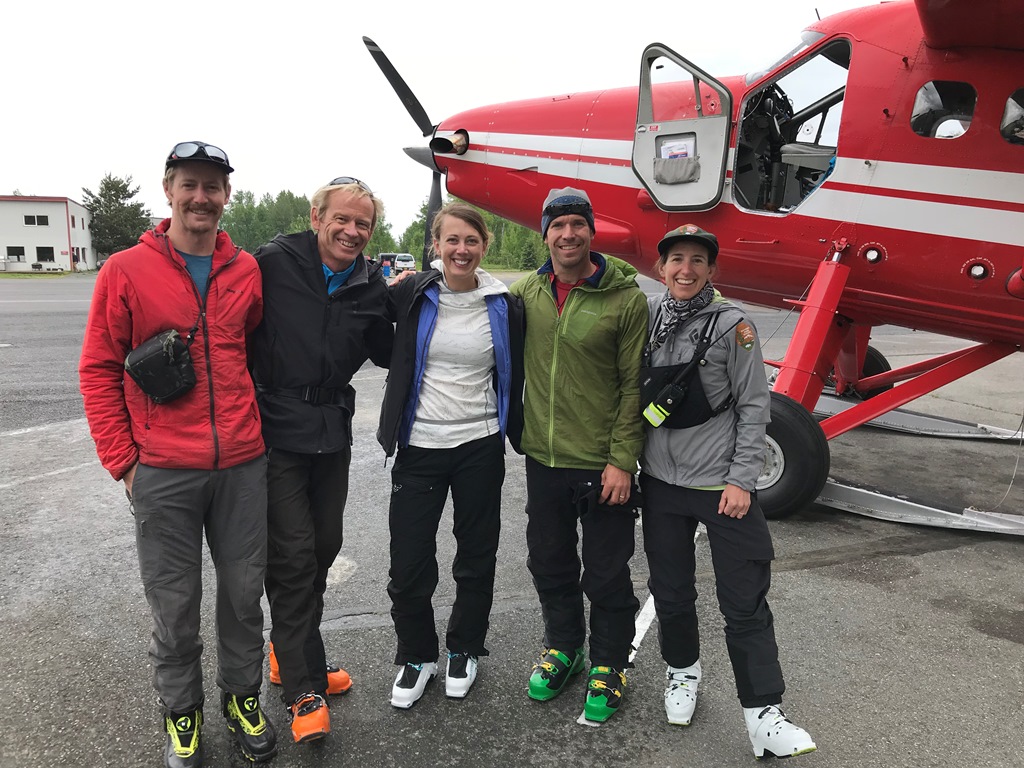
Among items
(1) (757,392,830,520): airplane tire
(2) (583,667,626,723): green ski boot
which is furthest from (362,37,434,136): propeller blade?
(2) (583,667,626,723): green ski boot

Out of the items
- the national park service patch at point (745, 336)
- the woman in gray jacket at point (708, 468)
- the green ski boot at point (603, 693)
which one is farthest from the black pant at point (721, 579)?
the national park service patch at point (745, 336)

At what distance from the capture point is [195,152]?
221 cm

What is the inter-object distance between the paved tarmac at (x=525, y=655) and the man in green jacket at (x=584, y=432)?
261mm

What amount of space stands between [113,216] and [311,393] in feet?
256

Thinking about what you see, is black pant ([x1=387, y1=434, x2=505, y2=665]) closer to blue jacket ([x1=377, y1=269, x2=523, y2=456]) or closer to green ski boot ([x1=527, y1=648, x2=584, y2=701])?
blue jacket ([x1=377, y1=269, x2=523, y2=456])

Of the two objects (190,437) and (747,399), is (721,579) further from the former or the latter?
(190,437)

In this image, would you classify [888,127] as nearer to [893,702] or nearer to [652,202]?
[652,202]

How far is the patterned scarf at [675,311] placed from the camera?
→ 2559 mm

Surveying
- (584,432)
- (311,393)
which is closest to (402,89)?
(311,393)

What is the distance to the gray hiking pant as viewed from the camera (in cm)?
220

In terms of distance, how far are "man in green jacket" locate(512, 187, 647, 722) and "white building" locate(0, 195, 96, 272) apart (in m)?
64.6

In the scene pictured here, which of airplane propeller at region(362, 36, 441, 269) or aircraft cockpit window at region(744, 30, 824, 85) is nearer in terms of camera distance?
Answer: aircraft cockpit window at region(744, 30, 824, 85)

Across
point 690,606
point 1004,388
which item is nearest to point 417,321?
point 690,606

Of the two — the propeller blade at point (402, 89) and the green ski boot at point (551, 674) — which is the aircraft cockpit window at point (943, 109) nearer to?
the green ski boot at point (551, 674)
